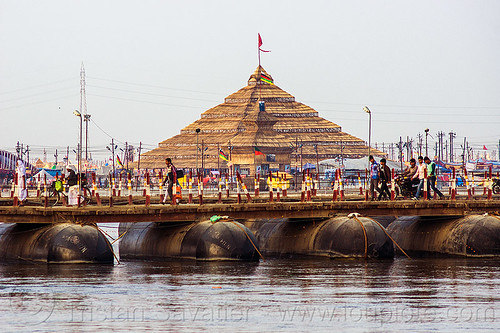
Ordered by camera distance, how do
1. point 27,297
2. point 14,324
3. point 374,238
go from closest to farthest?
point 14,324 < point 27,297 < point 374,238

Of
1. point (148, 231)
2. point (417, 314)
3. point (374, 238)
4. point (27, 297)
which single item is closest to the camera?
point (417, 314)

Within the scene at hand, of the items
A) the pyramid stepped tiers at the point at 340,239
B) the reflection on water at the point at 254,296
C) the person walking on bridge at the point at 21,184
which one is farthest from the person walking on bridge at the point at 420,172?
the person walking on bridge at the point at 21,184

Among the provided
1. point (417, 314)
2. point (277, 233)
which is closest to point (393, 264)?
point (277, 233)

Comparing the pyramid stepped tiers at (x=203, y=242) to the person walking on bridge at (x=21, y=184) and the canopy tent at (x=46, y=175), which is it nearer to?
the person walking on bridge at (x=21, y=184)

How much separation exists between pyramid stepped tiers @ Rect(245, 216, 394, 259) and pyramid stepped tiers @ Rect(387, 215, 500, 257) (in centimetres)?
279

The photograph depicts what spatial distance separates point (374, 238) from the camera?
41062 mm

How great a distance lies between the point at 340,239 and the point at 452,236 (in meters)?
4.98

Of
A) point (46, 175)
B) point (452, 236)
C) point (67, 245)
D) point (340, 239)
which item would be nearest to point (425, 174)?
point (452, 236)

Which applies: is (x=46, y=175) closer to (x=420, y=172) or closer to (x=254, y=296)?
(x=420, y=172)

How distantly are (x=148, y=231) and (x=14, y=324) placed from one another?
2249 cm

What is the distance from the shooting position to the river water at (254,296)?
77.3 ft

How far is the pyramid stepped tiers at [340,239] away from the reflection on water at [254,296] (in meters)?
0.83

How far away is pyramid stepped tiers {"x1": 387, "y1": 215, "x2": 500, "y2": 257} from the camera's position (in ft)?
136

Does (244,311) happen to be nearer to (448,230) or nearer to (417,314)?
(417,314)
